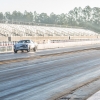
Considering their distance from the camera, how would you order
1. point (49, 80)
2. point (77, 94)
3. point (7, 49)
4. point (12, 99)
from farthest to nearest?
point (7, 49), point (49, 80), point (77, 94), point (12, 99)

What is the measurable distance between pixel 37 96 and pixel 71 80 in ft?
13.8

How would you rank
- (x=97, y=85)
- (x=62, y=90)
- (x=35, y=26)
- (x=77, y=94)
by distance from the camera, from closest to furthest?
(x=77, y=94), (x=62, y=90), (x=97, y=85), (x=35, y=26)

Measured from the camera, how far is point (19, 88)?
11109mm

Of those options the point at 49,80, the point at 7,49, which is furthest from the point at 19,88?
the point at 7,49

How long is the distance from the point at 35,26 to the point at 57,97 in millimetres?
92802

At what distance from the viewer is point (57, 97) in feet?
31.6

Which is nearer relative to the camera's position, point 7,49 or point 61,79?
point 61,79

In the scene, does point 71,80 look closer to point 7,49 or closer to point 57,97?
point 57,97

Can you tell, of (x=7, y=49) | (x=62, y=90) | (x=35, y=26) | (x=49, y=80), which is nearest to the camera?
(x=62, y=90)

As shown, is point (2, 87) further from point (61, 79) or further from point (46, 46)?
point (46, 46)

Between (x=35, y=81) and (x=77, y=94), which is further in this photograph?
(x=35, y=81)

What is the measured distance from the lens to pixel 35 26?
334 ft

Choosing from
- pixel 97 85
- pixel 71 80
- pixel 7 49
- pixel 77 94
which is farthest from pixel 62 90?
pixel 7 49

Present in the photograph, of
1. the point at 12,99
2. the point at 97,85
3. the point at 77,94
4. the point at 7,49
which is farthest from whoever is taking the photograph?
the point at 7,49
